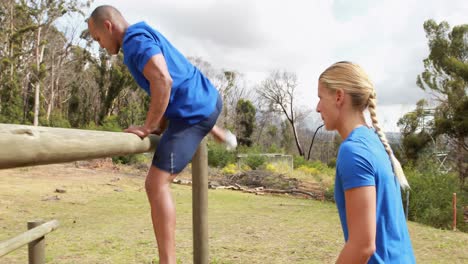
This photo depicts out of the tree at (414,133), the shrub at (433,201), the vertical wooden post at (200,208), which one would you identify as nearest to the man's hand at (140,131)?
the vertical wooden post at (200,208)

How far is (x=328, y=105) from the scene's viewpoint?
4.30 feet

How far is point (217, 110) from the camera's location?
2146mm

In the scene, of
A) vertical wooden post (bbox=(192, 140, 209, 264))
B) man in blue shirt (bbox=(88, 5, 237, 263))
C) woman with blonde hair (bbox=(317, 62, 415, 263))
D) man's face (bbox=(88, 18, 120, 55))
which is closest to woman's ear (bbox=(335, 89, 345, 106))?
woman with blonde hair (bbox=(317, 62, 415, 263))

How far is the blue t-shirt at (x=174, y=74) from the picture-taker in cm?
182

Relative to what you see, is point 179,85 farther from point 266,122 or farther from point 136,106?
point 266,122

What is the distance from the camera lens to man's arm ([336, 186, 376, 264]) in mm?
1138

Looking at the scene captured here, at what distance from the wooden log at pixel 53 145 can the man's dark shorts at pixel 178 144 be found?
13 centimetres

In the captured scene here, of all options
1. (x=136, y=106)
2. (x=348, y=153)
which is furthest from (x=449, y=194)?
(x=136, y=106)

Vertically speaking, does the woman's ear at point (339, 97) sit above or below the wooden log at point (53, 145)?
above

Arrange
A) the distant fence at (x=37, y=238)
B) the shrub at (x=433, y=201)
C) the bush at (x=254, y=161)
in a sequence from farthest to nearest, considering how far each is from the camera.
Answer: the bush at (x=254, y=161)
the shrub at (x=433, y=201)
the distant fence at (x=37, y=238)

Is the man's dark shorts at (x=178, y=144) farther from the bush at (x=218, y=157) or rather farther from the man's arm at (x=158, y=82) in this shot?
the bush at (x=218, y=157)

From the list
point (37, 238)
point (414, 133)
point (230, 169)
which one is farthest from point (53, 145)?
point (414, 133)

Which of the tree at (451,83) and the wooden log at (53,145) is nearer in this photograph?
the wooden log at (53,145)

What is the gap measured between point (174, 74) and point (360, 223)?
112 centimetres
